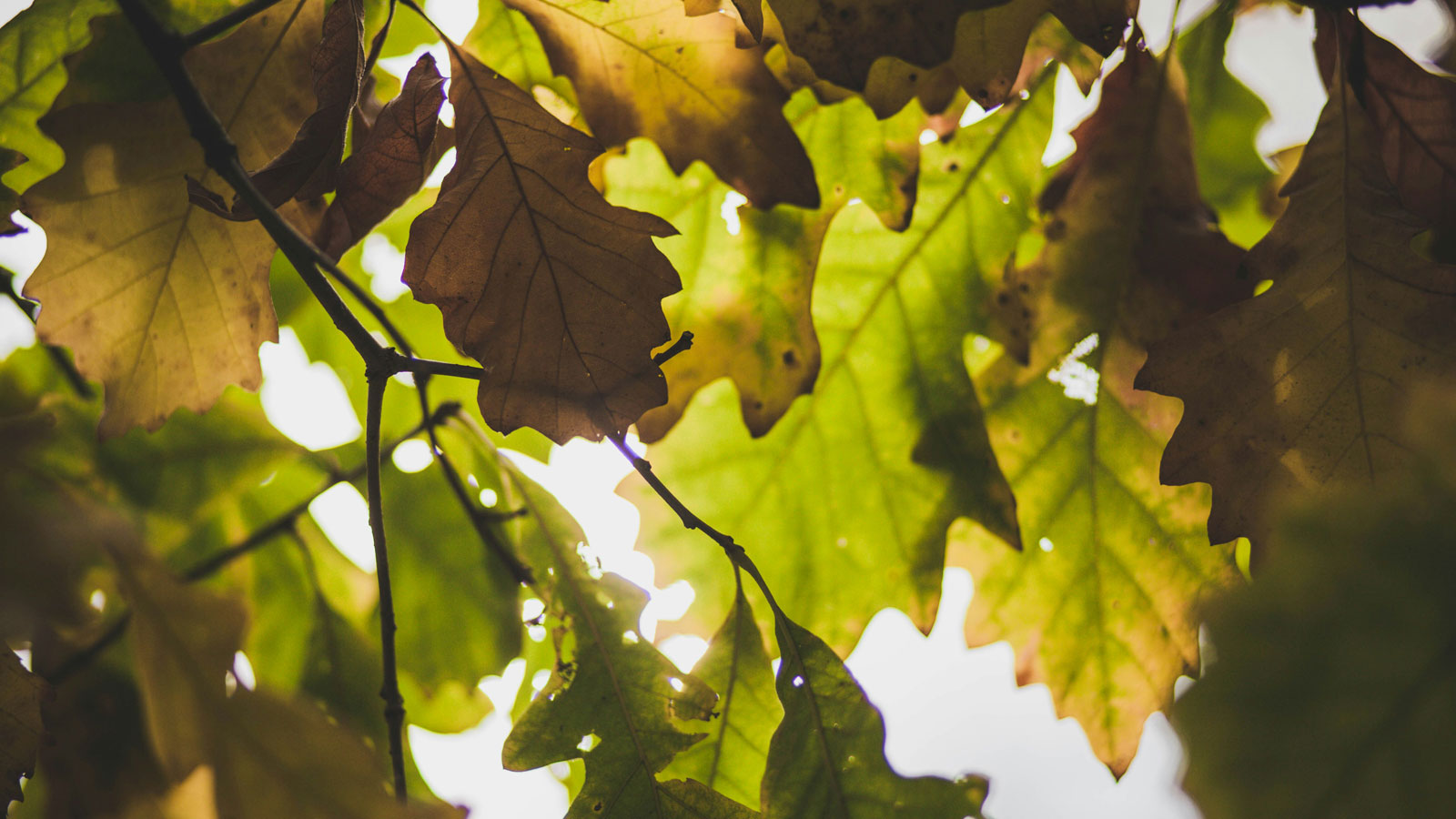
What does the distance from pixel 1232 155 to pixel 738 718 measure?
73 centimetres

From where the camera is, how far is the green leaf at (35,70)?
495 millimetres

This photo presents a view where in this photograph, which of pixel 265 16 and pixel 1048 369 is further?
Result: pixel 1048 369

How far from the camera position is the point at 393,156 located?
0.43 metres

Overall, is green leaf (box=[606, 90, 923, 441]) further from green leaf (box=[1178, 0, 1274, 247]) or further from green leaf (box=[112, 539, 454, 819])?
green leaf (box=[1178, 0, 1274, 247])

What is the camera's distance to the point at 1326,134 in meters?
0.51

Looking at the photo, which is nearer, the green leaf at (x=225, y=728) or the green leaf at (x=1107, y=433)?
the green leaf at (x=225, y=728)

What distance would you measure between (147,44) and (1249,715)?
486mm

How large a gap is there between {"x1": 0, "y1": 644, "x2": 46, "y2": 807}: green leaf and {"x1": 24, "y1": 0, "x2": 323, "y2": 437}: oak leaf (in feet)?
0.44

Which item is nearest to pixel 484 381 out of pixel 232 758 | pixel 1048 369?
pixel 232 758

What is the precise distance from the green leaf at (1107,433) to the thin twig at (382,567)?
41 cm

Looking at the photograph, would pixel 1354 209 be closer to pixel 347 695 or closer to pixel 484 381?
pixel 484 381

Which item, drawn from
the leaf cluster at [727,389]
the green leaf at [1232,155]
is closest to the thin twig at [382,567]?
the leaf cluster at [727,389]

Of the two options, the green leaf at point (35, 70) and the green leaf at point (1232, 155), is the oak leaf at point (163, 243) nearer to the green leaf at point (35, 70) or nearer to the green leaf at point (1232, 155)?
the green leaf at point (35, 70)

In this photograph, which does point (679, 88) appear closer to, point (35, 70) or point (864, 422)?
point (864, 422)
